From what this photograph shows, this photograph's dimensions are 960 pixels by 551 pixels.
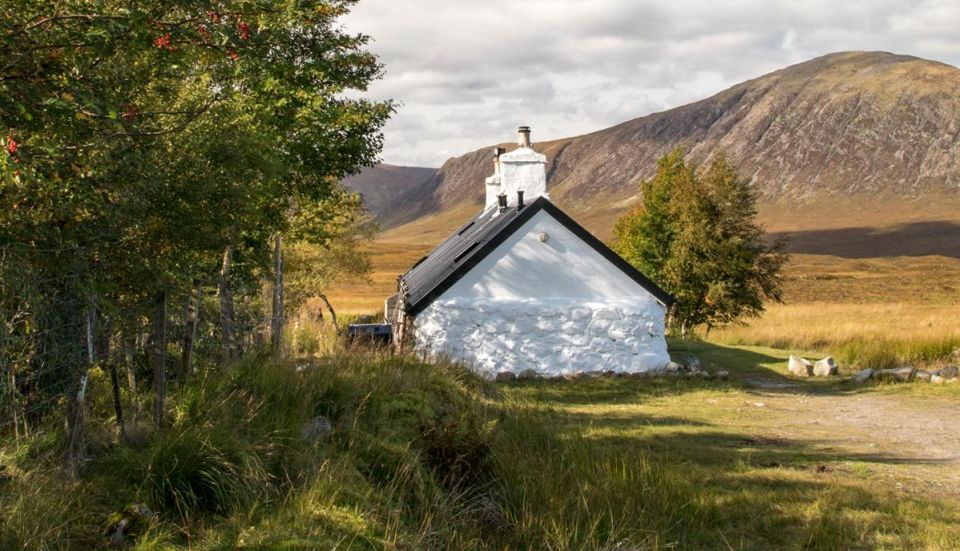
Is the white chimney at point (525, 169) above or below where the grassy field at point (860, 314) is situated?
above

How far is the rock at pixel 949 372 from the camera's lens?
17933 mm

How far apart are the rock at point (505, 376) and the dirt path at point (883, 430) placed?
218 inches

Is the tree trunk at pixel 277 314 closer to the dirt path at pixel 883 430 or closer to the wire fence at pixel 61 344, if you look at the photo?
the wire fence at pixel 61 344

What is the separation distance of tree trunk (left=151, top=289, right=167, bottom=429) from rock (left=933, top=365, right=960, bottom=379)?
54.1ft

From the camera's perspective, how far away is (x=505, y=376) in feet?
64.8

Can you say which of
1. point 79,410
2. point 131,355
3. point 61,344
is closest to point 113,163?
point 61,344

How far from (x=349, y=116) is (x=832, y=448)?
32.4ft

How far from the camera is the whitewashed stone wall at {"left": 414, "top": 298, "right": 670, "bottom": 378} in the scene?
19.9 metres

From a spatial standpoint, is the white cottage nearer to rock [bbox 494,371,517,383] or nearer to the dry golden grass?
rock [bbox 494,371,517,383]

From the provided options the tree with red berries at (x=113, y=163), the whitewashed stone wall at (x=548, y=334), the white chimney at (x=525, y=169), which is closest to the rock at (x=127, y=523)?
the tree with red berries at (x=113, y=163)

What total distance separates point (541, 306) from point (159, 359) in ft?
43.4

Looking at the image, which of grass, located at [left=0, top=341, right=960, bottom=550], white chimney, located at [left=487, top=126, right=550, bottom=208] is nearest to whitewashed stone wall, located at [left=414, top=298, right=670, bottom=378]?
white chimney, located at [left=487, top=126, right=550, bottom=208]

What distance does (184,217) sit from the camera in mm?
7559

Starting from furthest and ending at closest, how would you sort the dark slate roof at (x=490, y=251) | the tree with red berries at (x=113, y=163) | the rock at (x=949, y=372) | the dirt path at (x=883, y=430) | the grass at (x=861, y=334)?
the grass at (x=861, y=334) < the dark slate roof at (x=490, y=251) < the rock at (x=949, y=372) < the dirt path at (x=883, y=430) < the tree with red berries at (x=113, y=163)
